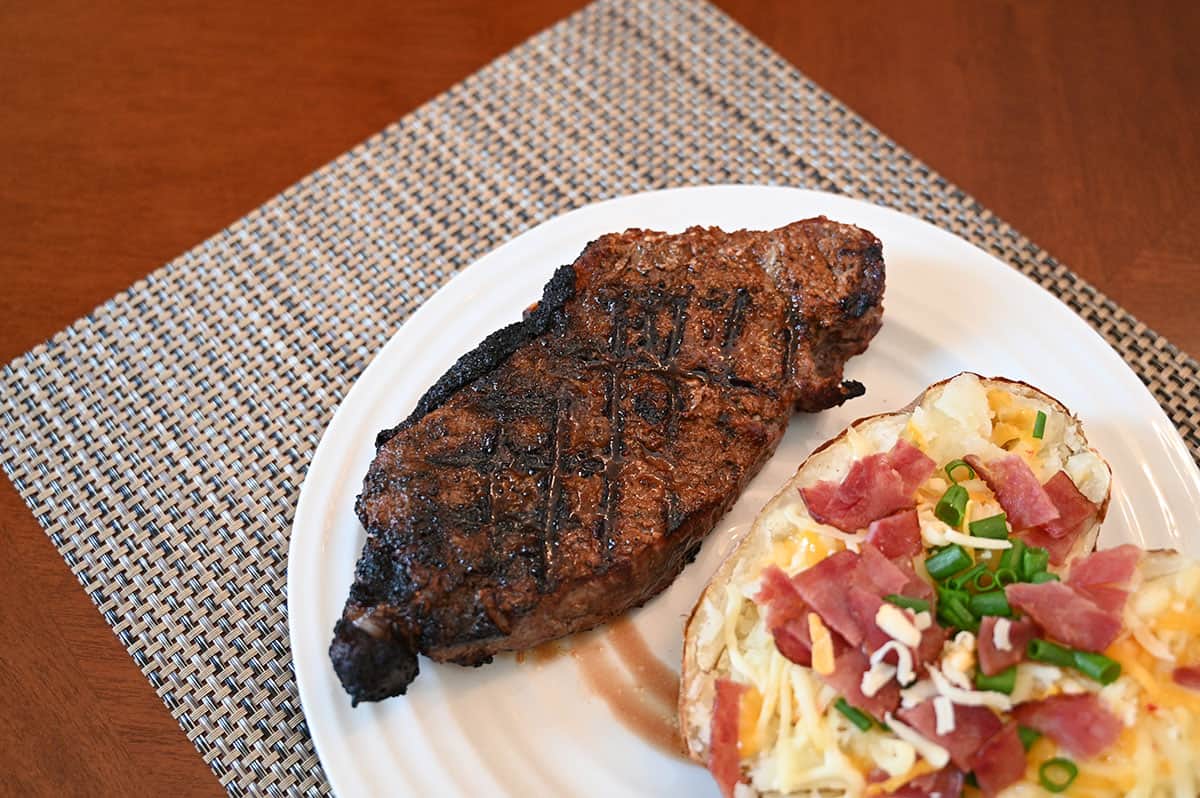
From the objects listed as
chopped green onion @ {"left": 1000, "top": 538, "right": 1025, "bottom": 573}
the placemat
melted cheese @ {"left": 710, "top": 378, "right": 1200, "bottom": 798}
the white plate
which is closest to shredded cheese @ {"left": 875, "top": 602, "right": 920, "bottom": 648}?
melted cheese @ {"left": 710, "top": 378, "right": 1200, "bottom": 798}

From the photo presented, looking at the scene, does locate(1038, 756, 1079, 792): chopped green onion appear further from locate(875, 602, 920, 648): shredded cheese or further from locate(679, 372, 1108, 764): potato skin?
locate(679, 372, 1108, 764): potato skin

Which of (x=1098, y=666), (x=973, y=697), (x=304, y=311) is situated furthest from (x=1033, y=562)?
(x=304, y=311)

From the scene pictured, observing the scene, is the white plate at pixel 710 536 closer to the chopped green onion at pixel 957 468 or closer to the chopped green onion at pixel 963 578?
the chopped green onion at pixel 957 468

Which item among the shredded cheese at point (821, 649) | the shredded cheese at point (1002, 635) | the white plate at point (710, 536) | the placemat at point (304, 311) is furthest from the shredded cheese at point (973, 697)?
the placemat at point (304, 311)

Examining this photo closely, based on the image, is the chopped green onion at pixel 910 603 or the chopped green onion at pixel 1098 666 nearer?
the chopped green onion at pixel 1098 666

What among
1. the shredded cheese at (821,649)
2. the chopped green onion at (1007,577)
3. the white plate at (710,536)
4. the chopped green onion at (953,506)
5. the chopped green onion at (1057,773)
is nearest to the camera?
the chopped green onion at (1057,773)

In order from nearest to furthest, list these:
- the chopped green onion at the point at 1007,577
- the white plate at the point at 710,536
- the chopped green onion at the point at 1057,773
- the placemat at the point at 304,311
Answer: the chopped green onion at the point at 1057,773 → the chopped green onion at the point at 1007,577 → the white plate at the point at 710,536 → the placemat at the point at 304,311
